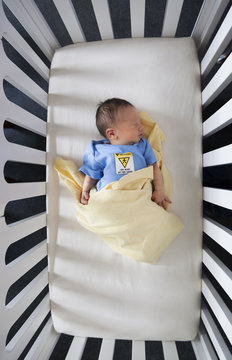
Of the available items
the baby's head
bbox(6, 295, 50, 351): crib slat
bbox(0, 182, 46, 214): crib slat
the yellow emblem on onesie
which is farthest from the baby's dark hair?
bbox(6, 295, 50, 351): crib slat

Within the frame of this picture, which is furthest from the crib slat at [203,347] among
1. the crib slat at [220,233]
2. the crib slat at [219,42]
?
the crib slat at [219,42]

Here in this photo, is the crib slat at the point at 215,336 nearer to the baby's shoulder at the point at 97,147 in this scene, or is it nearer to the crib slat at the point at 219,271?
the crib slat at the point at 219,271

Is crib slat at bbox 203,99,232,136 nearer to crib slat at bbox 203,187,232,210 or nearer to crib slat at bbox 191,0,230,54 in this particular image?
crib slat at bbox 203,187,232,210

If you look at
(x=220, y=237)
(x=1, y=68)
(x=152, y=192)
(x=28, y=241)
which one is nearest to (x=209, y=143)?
(x=152, y=192)

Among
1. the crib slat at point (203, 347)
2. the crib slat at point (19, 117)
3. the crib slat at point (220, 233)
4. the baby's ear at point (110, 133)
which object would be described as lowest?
the crib slat at point (203, 347)

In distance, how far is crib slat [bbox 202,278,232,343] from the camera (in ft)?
2.73

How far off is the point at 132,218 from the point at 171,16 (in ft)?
2.59

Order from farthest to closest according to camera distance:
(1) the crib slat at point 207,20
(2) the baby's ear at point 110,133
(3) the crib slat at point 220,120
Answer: (2) the baby's ear at point 110,133
(1) the crib slat at point 207,20
(3) the crib slat at point 220,120

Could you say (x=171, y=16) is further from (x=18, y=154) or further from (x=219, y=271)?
(x=219, y=271)

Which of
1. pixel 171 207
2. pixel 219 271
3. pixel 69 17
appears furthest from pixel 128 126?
pixel 219 271

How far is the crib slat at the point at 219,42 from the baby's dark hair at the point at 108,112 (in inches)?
13.0

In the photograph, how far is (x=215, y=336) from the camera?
94 centimetres

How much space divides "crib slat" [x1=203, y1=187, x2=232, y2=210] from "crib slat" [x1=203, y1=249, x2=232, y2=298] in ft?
0.69

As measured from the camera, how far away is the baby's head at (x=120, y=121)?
1010 mm
